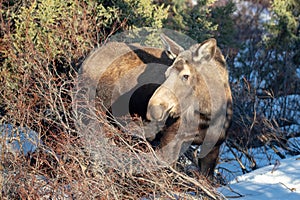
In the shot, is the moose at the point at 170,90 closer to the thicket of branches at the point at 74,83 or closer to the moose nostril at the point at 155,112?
the moose nostril at the point at 155,112

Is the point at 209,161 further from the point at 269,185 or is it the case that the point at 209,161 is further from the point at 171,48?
the point at 171,48

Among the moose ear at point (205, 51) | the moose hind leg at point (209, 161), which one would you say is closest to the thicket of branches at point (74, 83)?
the moose hind leg at point (209, 161)

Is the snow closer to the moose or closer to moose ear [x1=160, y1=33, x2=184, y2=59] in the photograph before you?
the moose

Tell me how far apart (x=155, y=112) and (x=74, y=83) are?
1051 millimetres

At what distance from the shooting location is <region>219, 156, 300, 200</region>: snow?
5383 mm

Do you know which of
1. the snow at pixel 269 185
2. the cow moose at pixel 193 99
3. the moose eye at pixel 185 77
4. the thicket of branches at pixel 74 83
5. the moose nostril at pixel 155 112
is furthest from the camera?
the moose eye at pixel 185 77

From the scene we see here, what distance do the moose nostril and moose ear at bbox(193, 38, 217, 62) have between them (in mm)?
992

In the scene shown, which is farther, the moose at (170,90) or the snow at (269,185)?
the moose at (170,90)

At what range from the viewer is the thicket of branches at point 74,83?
4.97 m

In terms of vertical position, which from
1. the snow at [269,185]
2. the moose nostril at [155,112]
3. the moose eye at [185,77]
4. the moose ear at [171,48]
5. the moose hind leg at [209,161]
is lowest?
the moose hind leg at [209,161]

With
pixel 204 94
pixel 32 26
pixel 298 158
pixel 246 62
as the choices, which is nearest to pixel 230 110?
pixel 204 94

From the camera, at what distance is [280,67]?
12.8m

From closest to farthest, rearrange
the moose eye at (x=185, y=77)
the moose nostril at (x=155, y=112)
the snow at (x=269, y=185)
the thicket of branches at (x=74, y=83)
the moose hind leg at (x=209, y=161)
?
the thicket of branches at (x=74, y=83) → the snow at (x=269, y=185) → the moose nostril at (x=155, y=112) → the moose eye at (x=185, y=77) → the moose hind leg at (x=209, y=161)

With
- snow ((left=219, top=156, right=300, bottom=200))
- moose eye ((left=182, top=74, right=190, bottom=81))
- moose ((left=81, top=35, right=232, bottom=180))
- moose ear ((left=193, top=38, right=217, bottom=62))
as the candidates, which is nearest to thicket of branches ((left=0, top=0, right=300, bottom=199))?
moose ((left=81, top=35, right=232, bottom=180))
